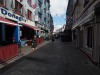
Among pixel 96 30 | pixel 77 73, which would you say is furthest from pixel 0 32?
pixel 77 73

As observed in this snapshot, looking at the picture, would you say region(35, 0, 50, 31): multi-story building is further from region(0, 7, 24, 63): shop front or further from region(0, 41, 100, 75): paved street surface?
region(0, 41, 100, 75): paved street surface

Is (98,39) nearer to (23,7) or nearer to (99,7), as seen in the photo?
(99,7)

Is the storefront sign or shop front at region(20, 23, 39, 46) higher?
the storefront sign

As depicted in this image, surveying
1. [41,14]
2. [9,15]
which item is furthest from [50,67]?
[41,14]

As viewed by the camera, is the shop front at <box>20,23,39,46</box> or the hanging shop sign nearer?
the hanging shop sign

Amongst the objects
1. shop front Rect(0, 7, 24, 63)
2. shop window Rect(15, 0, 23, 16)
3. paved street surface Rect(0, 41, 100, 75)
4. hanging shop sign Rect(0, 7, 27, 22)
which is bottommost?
paved street surface Rect(0, 41, 100, 75)

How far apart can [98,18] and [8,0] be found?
12824mm

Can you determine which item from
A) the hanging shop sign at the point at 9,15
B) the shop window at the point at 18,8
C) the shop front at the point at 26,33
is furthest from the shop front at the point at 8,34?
the shop front at the point at 26,33

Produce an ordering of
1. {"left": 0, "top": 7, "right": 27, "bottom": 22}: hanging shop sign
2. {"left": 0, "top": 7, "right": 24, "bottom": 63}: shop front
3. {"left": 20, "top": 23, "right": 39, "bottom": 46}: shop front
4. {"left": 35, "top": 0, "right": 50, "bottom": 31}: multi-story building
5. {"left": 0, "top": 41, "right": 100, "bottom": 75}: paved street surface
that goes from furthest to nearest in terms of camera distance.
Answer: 1. {"left": 35, "top": 0, "right": 50, "bottom": 31}: multi-story building
2. {"left": 20, "top": 23, "right": 39, "bottom": 46}: shop front
3. {"left": 0, "top": 7, "right": 27, "bottom": 22}: hanging shop sign
4. {"left": 0, "top": 7, "right": 24, "bottom": 63}: shop front
5. {"left": 0, "top": 41, "right": 100, "bottom": 75}: paved street surface

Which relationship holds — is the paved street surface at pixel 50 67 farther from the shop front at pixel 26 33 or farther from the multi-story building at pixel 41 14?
the multi-story building at pixel 41 14

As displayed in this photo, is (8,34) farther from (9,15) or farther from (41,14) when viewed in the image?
(41,14)

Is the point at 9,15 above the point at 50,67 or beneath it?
above

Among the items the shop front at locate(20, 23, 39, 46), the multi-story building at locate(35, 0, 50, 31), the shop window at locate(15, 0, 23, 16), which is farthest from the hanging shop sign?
the multi-story building at locate(35, 0, 50, 31)

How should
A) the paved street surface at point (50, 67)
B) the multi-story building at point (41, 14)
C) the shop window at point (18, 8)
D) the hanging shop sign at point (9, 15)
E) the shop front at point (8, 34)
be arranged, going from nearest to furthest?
the paved street surface at point (50, 67), the shop front at point (8, 34), the hanging shop sign at point (9, 15), the shop window at point (18, 8), the multi-story building at point (41, 14)
